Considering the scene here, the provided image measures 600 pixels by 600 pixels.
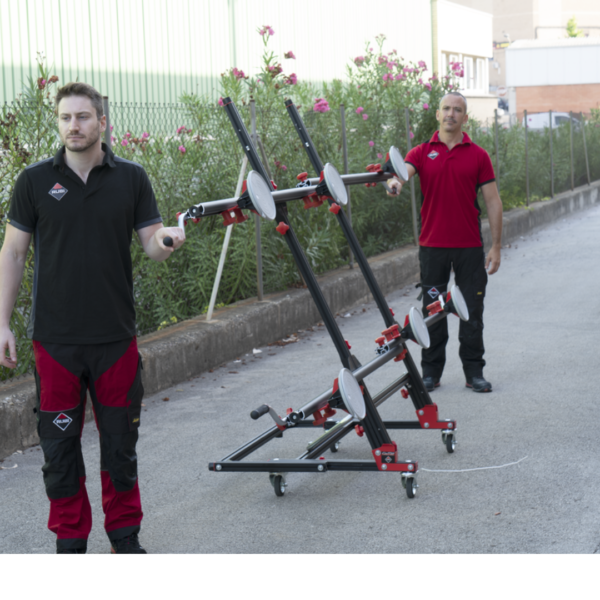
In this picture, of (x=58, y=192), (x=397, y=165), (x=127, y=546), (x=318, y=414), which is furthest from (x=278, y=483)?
(x=397, y=165)

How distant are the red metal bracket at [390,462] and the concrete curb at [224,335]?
2222mm

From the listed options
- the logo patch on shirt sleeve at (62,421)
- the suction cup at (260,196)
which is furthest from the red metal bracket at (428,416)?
the logo patch on shirt sleeve at (62,421)

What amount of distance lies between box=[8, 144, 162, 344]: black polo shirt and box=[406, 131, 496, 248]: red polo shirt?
3.16 metres

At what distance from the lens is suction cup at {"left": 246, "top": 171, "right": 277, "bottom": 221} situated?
4.01 metres

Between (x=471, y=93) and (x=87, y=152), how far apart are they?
1678 inches

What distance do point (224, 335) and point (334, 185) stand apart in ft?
10.5

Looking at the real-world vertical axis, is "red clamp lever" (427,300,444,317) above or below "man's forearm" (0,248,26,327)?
below

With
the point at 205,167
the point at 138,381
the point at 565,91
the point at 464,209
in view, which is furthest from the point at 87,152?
the point at 565,91

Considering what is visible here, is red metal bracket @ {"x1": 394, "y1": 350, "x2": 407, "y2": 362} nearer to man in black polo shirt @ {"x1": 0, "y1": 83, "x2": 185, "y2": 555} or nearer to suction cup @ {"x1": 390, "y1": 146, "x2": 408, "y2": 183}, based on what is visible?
suction cup @ {"x1": 390, "y1": 146, "x2": 408, "y2": 183}

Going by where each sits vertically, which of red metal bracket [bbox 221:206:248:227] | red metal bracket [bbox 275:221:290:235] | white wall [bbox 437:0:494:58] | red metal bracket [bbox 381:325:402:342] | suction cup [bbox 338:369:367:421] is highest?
white wall [bbox 437:0:494:58]

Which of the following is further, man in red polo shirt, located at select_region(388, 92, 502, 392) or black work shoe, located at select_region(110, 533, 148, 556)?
man in red polo shirt, located at select_region(388, 92, 502, 392)

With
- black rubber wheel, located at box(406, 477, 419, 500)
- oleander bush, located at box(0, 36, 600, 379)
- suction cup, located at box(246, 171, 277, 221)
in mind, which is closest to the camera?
suction cup, located at box(246, 171, 277, 221)

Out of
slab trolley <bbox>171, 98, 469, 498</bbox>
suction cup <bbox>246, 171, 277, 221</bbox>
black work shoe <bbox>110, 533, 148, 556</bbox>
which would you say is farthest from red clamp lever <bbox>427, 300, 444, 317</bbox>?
black work shoe <bbox>110, 533, 148, 556</bbox>
